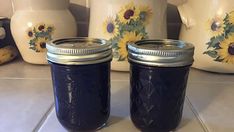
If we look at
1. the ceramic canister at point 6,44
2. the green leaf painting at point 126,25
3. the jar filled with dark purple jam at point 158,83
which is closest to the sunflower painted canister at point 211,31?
the green leaf painting at point 126,25

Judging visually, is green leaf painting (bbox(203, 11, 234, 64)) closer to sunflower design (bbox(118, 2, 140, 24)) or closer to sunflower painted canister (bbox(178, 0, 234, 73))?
sunflower painted canister (bbox(178, 0, 234, 73))

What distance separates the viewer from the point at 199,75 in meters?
0.62

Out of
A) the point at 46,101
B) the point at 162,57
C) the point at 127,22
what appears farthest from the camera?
the point at 127,22

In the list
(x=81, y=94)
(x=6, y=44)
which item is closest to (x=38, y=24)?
(x=6, y=44)

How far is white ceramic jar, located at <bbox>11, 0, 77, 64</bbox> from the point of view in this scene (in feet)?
2.10

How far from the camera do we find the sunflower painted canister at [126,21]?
1.90 feet

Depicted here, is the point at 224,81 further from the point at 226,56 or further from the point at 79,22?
the point at 79,22

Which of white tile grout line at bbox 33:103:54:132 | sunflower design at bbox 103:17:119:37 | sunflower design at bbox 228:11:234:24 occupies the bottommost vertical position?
white tile grout line at bbox 33:103:54:132

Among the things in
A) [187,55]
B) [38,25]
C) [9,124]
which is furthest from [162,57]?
[38,25]

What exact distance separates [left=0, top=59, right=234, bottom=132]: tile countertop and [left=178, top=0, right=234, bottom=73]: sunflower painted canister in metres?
0.03

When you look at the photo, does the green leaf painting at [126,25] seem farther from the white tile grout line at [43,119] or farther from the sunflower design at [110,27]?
the white tile grout line at [43,119]

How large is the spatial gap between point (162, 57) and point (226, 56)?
33 centimetres

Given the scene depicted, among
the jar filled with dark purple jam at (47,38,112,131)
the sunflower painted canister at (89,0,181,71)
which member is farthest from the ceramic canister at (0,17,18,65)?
the jar filled with dark purple jam at (47,38,112,131)

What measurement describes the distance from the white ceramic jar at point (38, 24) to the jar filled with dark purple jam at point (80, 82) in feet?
0.94
